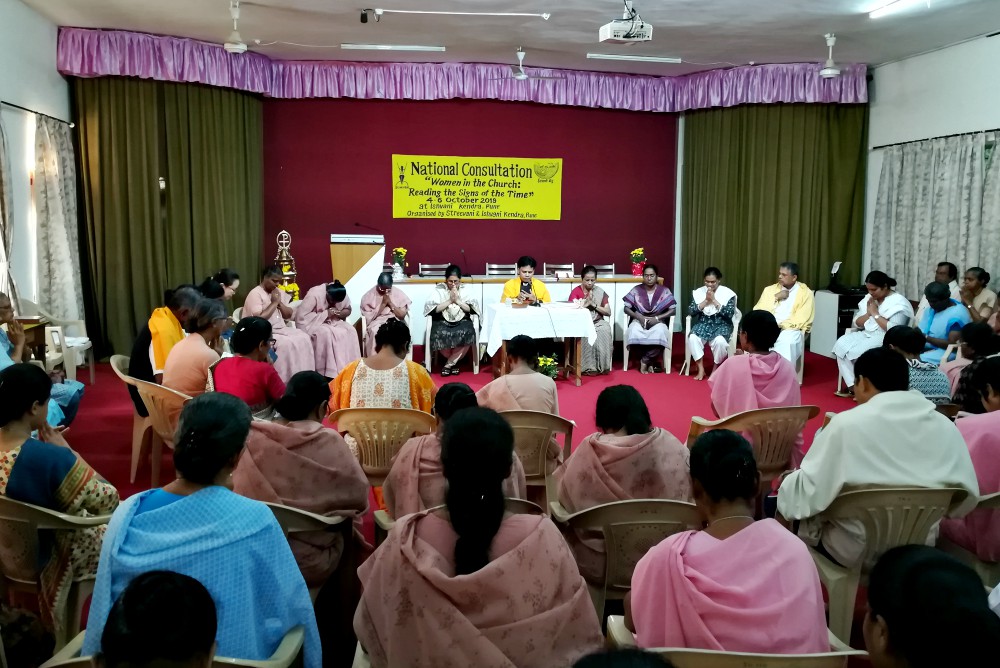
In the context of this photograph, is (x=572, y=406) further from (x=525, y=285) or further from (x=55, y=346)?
(x=55, y=346)

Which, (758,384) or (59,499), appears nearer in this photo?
(59,499)

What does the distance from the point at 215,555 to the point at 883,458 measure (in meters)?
2.00

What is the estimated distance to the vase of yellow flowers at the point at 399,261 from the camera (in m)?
8.58

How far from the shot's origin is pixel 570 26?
722 centimetres

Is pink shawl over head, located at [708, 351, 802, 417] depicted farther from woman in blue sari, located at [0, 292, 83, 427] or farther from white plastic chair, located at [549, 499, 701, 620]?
woman in blue sari, located at [0, 292, 83, 427]

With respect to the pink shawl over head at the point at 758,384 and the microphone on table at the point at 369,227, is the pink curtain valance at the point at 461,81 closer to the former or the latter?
the microphone on table at the point at 369,227

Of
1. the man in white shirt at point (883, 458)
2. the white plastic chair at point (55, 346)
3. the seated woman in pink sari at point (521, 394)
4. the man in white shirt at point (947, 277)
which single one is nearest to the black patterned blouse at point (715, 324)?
the man in white shirt at point (947, 277)

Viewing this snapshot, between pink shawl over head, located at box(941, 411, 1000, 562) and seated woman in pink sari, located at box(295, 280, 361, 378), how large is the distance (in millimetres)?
5106

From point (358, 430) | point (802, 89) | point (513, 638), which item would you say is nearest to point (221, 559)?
point (513, 638)

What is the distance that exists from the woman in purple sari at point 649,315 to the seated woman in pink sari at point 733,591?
6.05m

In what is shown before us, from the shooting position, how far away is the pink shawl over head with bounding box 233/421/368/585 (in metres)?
2.67

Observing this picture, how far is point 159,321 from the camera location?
4832 millimetres

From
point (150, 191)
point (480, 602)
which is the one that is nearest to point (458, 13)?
point (150, 191)

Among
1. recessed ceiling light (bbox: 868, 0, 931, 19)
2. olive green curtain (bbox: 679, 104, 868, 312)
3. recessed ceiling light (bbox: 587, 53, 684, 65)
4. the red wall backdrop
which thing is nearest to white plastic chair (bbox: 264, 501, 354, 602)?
recessed ceiling light (bbox: 868, 0, 931, 19)
